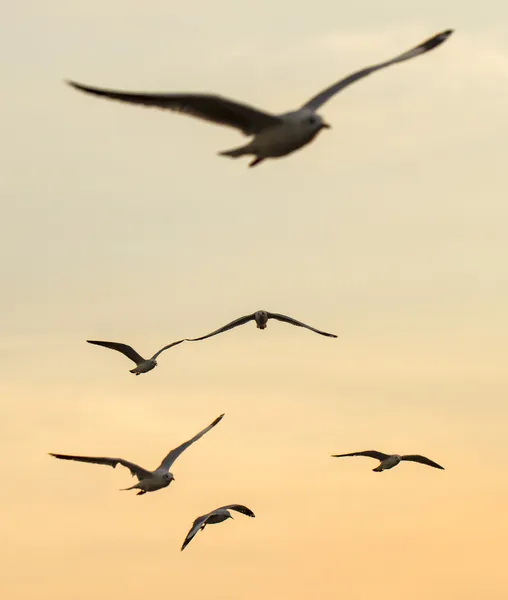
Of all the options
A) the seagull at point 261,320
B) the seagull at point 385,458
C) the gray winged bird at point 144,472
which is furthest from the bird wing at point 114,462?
the seagull at point 385,458

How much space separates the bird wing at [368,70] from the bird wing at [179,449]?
19.1 m

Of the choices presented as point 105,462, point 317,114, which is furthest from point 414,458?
point 317,114

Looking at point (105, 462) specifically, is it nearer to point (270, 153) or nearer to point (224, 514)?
point (224, 514)

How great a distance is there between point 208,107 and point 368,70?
18.7 ft

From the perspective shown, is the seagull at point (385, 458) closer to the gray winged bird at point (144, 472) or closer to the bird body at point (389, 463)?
the bird body at point (389, 463)

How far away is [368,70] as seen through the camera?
1361 inches

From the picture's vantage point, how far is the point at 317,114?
3100 centimetres

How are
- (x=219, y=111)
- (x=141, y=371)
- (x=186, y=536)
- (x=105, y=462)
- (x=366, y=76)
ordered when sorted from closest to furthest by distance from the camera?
(x=219, y=111) → (x=366, y=76) → (x=105, y=462) → (x=186, y=536) → (x=141, y=371)

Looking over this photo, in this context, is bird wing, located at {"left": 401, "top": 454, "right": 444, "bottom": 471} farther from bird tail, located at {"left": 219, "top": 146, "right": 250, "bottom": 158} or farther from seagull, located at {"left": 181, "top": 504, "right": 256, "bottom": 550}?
bird tail, located at {"left": 219, "top": 146, "right": 250, "bottom": 158}

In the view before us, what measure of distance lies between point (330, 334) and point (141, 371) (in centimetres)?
816

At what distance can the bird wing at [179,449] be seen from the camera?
5119 cm

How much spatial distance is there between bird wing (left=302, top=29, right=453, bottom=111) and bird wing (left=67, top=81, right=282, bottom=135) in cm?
236

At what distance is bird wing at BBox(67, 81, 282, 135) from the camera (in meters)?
27.7

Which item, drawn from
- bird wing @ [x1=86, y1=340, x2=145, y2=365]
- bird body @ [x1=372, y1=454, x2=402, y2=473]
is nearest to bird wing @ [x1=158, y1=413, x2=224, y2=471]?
bird wing @ [x1=86, y1=340, x2=145, y2=365]
